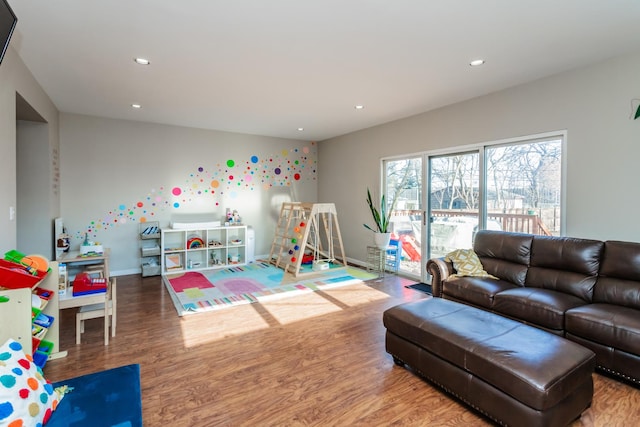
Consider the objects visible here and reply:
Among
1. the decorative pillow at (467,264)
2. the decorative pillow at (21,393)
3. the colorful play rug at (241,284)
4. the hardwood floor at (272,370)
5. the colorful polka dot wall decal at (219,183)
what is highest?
the colorful polka dot wall decal at (219,183)

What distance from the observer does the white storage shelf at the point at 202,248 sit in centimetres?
530

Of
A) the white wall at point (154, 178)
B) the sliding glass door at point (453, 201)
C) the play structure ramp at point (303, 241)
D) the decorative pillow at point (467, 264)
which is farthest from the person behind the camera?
the play structure ramp at point (303, 241)

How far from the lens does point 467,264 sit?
11.4ft

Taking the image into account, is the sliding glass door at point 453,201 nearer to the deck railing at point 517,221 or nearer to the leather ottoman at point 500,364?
the deck railing at point 517,221

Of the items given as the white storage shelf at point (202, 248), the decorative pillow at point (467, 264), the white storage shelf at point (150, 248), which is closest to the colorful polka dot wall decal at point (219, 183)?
the white storage shelf at point (150, 248)

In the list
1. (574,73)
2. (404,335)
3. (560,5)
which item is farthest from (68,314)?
(574,73)

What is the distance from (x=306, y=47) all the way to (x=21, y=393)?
110 inches

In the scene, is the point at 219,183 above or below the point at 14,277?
above

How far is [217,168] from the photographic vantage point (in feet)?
19.3

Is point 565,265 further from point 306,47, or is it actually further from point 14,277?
point 14,277

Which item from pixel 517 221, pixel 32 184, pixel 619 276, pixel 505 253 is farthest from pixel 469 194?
pixel 32 184

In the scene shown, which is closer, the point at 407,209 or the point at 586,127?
the point at 586,127

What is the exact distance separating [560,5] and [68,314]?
5305 millimetres

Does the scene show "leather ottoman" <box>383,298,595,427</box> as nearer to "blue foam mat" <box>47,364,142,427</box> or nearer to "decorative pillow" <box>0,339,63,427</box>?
"blue foam mat" <box>47,364,142,427</box>
